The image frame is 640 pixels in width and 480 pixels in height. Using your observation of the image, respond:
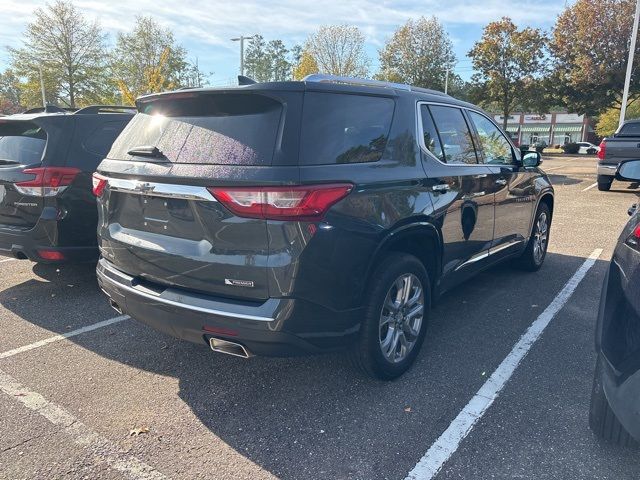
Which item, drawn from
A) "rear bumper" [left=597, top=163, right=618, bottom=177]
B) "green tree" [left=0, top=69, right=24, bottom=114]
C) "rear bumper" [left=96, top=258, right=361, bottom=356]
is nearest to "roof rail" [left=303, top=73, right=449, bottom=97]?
"rear bumper" [left=96, top=258, right=361, bottom=356]

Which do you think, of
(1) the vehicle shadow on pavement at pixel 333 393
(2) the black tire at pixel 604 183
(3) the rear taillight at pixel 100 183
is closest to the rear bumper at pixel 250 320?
(1) the vehicle shadow on pavement at pixel 333 393

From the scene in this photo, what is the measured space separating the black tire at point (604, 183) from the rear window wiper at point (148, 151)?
44.0ft

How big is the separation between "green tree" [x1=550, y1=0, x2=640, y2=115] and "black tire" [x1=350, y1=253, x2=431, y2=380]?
94.8ft

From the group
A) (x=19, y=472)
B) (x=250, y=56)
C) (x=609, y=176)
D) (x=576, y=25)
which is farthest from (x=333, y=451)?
(x=250, y=56)

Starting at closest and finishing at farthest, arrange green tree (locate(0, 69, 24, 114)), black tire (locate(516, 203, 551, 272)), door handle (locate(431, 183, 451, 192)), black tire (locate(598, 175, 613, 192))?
door handle (locate(431, 183, 451, 192)) < black tire (locate(516, 203, 551, 272)) < black tire (locate(598, 175, 613, 192)) < green tree (locate(0, 69, 24, 114))

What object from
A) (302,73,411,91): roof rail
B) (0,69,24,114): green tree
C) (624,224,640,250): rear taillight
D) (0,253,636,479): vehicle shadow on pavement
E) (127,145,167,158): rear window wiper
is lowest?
(0,253,636,479): vehicle shadow on pavement

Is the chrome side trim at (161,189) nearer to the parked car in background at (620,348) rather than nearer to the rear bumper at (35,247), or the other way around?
the rear bumper at (35,247)

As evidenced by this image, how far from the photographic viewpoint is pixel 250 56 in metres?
70.1

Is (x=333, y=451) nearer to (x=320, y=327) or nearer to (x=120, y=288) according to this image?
(x=320, y=327)

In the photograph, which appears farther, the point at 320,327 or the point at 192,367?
the point at 192,367

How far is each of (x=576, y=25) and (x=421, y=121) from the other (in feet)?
100

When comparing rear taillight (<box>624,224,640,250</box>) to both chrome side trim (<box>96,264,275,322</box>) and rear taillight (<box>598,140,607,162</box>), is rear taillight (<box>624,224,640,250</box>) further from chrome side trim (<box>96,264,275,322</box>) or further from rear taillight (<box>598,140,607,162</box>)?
rear taillight (<box>598,140,607,162</box>)

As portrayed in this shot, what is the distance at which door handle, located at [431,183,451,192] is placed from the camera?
3365mm

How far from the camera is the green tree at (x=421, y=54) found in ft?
143
